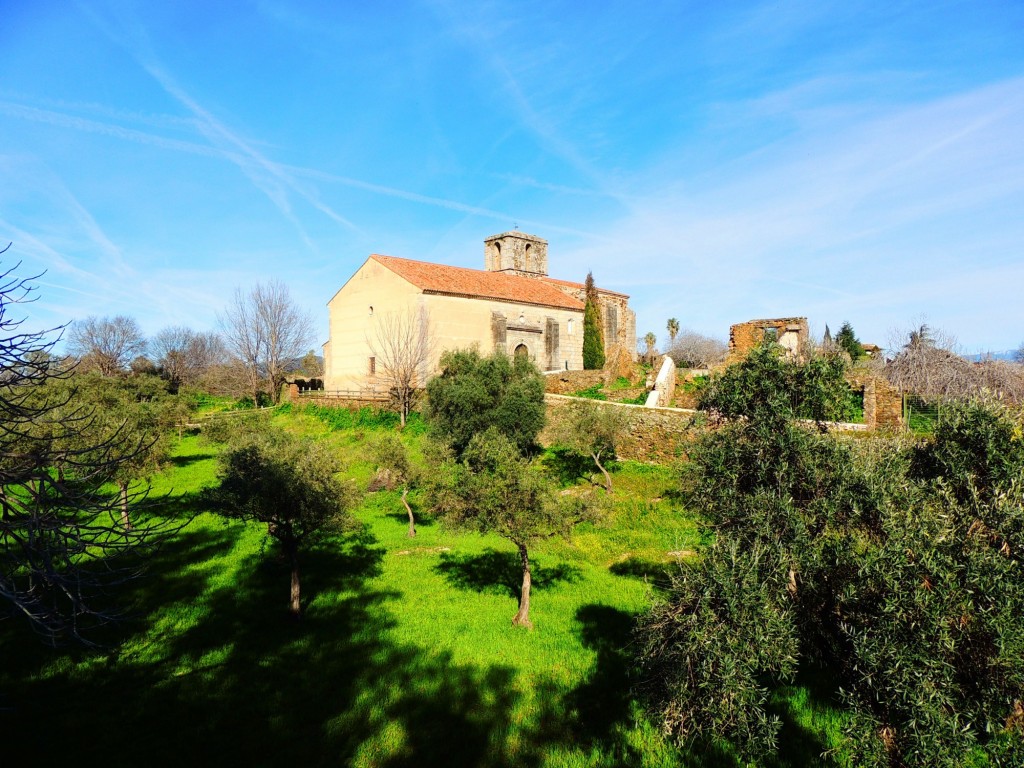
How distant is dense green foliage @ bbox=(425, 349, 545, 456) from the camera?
2738 cm

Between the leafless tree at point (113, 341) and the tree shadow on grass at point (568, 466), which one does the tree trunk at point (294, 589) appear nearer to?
the tree shadow on grass at point (568, 466)

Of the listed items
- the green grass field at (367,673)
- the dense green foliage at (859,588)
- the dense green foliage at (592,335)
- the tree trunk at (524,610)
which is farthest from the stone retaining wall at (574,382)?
the dense green foliage at (859,588)

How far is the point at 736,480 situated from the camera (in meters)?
9.27

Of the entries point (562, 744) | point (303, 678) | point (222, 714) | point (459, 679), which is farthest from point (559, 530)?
point (222, 714)

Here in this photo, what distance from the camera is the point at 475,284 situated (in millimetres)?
44375

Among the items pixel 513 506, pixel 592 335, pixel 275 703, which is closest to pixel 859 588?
pixel 513 506

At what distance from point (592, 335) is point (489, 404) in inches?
995

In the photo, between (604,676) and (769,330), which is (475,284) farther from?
(604,676)

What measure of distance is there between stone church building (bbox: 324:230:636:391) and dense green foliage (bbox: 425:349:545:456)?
10808 mm

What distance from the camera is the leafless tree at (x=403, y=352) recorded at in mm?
36719

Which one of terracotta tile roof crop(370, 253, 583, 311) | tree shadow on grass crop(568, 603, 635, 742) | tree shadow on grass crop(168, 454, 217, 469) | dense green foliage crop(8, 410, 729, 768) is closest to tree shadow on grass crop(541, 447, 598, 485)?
dense green foliage crop(8, 410, 729, 768)

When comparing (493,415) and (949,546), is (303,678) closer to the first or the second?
(949,546)

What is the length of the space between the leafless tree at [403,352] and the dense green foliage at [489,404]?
7681mm

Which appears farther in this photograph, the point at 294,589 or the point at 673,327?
the point at 673,327
